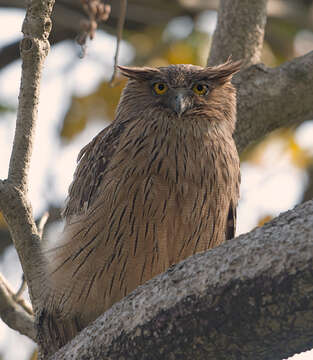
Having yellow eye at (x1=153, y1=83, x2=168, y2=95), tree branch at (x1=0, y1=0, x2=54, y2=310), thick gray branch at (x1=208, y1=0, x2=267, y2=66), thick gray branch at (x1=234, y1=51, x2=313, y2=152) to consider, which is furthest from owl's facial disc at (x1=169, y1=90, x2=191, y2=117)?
Result: tree branch at (x1=0, y1=0, x2=54, y2=310)

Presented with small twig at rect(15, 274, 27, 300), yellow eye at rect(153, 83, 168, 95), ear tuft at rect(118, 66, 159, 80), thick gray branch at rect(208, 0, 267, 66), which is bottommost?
small twig at rect(15, 274, 27, 300)

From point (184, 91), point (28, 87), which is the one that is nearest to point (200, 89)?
point (184, 91)

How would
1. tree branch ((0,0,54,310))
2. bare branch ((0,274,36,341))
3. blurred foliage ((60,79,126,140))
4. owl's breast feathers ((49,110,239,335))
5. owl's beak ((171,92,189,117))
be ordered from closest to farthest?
1. tree branch ((0,0,54,310))
2. owl's breast feathers ((49,110,239,335))
3. bare branch ((0,274,36,341))
4. owl's beak ((171,92,189,117))
5. blurred foliage ((60,79,126,140))

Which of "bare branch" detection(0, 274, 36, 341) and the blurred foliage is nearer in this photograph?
"bare branch" detection(0, 274, 36, 341)

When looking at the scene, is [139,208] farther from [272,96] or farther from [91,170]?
[272,96]

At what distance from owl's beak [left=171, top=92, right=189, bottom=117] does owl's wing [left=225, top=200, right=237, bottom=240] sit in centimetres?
64

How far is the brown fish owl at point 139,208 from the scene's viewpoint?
3.75 m

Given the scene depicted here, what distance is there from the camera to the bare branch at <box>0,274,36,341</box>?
12.8 ft

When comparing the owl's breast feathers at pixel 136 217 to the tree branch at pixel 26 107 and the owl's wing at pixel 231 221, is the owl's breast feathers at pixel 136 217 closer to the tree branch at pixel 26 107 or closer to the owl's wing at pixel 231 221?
the owl's wing at pixel 231 221

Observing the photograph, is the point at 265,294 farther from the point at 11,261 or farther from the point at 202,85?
the point at 11,261

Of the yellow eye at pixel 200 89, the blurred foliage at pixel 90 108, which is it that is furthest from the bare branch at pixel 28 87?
the blurred foliage at pixel 90 108

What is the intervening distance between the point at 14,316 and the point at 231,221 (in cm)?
145

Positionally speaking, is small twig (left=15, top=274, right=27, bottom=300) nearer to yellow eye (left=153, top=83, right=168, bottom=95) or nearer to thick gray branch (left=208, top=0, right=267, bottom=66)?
yellow eye (left=153, top=83, right=168, bottom=95)

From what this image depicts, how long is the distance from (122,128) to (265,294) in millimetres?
2107
